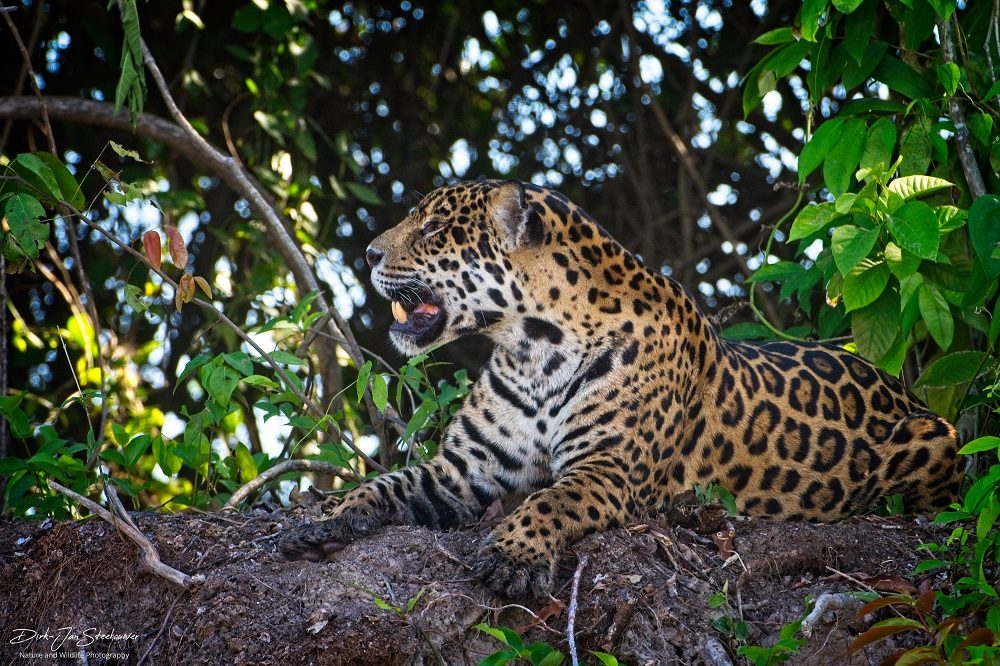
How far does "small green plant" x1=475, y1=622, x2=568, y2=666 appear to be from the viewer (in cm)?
404

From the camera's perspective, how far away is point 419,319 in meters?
6.12

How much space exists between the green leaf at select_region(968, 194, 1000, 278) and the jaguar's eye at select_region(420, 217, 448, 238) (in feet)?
8.42

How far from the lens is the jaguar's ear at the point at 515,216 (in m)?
5.91

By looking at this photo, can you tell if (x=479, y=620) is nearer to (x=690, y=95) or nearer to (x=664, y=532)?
(x=664, y=532)

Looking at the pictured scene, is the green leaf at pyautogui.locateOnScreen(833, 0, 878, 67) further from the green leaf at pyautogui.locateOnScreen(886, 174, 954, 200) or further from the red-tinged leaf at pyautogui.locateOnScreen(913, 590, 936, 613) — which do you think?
the red-tinged leaf at pyautogui.locateOnScreen(913, 590, 936, 613)

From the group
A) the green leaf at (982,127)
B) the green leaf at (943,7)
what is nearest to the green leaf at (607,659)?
the green leaf at (943,7)

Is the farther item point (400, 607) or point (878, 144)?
point (878, 144)

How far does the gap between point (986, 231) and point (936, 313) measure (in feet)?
1.53

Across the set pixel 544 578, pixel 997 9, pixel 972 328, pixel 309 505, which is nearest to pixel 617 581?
pixel 544 578

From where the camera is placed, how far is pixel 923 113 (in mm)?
5781

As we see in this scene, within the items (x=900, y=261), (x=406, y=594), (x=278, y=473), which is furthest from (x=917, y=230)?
(x=278, y=473)

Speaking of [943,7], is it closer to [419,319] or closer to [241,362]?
[419,319]

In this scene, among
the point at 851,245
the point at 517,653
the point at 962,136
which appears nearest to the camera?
the point at 517,653

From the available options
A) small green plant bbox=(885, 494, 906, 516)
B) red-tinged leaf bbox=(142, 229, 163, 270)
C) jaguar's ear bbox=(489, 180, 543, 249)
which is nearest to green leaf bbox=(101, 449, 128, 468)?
red-tinged leaf bbox=(142, 229, 163, 270)
